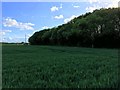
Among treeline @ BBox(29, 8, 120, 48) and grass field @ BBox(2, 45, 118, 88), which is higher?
treeline @ BBox(29, 8, 120, 48)

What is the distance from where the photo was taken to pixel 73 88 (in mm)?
5852

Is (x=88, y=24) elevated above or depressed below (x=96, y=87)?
above

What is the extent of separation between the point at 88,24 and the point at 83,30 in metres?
1.68

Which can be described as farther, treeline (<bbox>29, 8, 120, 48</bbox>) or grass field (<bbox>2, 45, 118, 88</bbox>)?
treeline (<bbox>29, 8, 120, 48</bbox>)

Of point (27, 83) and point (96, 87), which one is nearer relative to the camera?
point (96, 87)

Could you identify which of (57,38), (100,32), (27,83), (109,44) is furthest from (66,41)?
(27,83)

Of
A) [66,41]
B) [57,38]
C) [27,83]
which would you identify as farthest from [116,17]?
[27,83]

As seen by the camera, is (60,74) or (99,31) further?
(99,31)

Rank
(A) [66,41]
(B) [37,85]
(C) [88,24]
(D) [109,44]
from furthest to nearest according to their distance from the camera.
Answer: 1. (A) [66,41]
2. (C) [88,24]
3. (D) [109,44]
4. (B) [37,85]

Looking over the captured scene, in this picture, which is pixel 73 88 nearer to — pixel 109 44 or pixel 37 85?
pixel 37 85

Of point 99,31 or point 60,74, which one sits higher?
point 99,31

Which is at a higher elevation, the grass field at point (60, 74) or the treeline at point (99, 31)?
the treeline at point (99, 31)

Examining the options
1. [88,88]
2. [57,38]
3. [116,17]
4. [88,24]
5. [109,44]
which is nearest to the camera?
[88,88]

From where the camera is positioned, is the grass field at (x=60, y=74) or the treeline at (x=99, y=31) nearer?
the grass field at (x=60, y=74)
